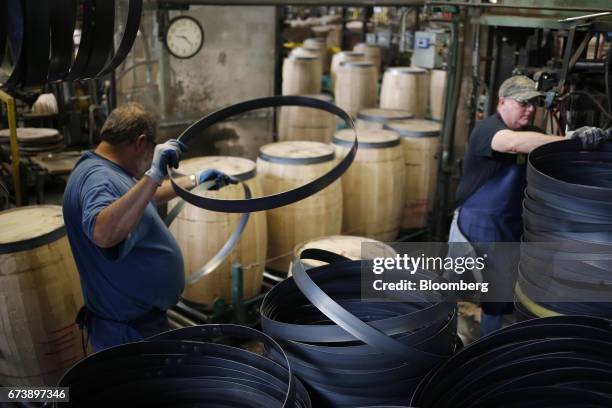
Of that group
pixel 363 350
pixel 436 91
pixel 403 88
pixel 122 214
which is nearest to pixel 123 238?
pixel 122 214

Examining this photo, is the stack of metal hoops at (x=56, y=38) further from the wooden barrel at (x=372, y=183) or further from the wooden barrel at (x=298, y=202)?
the wooden barrel at (x=372, y=183)

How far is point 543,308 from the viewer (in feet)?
7.57

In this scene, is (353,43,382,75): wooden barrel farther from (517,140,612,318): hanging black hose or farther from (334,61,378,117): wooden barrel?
(517,140,612,318): hanging black hose

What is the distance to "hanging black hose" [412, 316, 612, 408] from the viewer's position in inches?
68.1

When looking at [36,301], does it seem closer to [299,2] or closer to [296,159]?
[296,159]

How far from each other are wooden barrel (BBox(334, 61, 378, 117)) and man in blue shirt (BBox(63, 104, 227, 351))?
437 centimetres

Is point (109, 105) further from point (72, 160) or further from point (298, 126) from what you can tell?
point (298, 126)

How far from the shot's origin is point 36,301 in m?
3.26

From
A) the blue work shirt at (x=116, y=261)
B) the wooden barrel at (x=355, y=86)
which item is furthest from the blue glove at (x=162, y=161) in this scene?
the wooden barrel at (x=355, y=86)

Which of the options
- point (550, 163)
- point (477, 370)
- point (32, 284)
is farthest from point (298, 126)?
point (477, 370)

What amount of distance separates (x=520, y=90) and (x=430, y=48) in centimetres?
192

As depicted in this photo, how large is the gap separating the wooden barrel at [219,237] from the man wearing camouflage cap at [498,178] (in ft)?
4.51

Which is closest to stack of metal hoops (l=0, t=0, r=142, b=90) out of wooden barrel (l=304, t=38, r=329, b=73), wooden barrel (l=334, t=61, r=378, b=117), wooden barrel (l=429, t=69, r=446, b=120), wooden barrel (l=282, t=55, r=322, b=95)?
wooden barrel (l=334, t=61, r=378, b=117)

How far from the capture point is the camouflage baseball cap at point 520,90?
3507 mm
